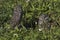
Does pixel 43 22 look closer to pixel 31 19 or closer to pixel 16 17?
pixel 31 19

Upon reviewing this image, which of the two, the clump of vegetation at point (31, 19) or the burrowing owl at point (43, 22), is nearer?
the clump of vegetation at point (31, 19)

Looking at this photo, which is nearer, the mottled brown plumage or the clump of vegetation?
the clump of vegetation

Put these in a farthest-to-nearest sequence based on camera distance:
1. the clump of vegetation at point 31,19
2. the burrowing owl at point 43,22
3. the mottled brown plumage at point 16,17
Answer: the mottled brown plumage at point 16,17
the burrowing owl at point 43,22
the clump of vegetation at point 31,19

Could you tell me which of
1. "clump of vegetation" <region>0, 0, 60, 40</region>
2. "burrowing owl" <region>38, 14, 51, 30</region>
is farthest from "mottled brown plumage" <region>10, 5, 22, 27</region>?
"burrowing owl" <region>38, 14, 51, 30</region>

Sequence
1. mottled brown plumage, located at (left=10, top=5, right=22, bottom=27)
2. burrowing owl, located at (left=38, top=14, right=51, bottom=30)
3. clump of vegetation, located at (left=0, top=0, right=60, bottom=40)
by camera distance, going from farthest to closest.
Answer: mottled brown plumage, located at (left=10, top=5, right=22, bottom=27), burrowing owl, located at (left=38, top=14, right=51, bottom=30), clump of vegetation, located at (left=0, top=0, right=60, bottom=40)

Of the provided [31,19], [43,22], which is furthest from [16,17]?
[43,22]

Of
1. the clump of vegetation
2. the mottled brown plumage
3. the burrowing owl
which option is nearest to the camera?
the clump of vegetation

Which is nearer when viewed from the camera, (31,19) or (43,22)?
(43,22)

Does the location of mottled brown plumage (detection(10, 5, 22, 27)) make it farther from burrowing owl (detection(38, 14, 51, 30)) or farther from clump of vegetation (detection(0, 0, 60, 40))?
burrowing owl (detection(38, 14, 51, 30))

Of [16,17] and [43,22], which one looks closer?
[43,22]

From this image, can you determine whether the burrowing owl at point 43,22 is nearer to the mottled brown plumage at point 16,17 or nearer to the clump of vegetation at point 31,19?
the clump of vegetation at point 31,19

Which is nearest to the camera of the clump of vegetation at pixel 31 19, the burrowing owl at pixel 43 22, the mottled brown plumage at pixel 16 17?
the clump of vegetation at pixel 31 19

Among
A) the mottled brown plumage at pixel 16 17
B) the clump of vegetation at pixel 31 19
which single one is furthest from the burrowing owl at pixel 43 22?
the mottled brown plumage at pixel 16 17

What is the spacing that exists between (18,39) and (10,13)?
3.77ft
